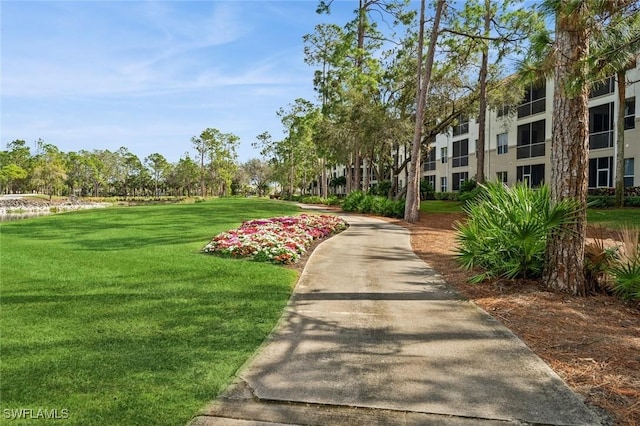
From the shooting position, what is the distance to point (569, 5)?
5703mm

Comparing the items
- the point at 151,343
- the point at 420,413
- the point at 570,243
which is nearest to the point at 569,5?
the point at 570,243

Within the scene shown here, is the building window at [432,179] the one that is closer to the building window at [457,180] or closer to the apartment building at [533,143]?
the apartment building at [533,143]

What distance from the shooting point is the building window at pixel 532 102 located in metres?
30.6

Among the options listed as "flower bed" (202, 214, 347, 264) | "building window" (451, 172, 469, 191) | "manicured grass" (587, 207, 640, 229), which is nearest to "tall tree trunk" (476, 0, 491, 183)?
"manicured grass" (587, 207, 640, 229)

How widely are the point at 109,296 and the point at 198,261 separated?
8.79ft

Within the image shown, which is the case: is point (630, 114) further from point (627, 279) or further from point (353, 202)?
Result: point (627, 279)

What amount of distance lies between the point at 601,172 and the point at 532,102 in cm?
774

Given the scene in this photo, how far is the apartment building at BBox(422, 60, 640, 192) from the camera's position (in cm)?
2380

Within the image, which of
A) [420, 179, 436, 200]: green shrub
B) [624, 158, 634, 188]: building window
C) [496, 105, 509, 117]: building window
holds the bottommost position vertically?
[420, 179, 436, 200]: green shrub

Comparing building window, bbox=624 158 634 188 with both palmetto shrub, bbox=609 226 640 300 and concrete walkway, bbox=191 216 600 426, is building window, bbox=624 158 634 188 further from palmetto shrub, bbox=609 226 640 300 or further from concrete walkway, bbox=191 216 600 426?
concrete walkway, bbox=191 216 600 426

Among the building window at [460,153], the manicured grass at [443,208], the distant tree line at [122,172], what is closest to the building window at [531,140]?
the manicured grass at [443,208]

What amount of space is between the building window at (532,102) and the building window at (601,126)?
4310mm

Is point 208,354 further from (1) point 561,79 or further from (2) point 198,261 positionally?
(1) point 561,79

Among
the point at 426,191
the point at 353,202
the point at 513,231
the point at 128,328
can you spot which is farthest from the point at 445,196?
the point at 128,328
